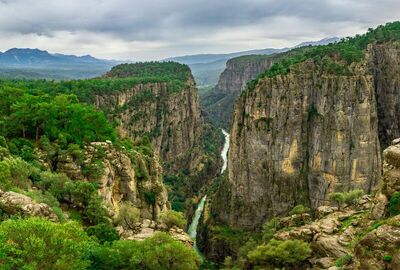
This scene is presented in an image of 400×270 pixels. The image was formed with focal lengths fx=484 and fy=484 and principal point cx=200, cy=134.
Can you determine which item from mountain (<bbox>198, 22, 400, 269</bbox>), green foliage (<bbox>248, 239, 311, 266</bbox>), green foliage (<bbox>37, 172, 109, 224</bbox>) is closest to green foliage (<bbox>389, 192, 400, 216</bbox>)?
green foliage (<bbox>248, 239, 311, 266</bbox>)

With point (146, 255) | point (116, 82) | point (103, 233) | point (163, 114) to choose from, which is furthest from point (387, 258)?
point (163, 114)

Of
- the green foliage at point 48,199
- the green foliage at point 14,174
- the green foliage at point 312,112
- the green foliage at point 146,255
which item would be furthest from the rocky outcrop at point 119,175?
the green foliage at point 312,112

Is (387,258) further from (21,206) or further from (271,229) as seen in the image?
(271,229)

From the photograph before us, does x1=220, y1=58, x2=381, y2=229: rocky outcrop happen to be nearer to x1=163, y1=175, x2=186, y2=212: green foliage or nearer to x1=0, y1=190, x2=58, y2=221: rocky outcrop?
x1=163, y1=175, x2=186, y2=212: green foliage

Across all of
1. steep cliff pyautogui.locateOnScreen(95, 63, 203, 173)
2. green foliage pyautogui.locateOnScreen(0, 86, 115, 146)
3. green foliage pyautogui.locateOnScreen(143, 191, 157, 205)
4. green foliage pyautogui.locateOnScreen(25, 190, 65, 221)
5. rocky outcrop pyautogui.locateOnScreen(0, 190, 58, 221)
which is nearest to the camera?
rocky outcrop pyautogui.locateOnScreen(0, 190, 58, 221)

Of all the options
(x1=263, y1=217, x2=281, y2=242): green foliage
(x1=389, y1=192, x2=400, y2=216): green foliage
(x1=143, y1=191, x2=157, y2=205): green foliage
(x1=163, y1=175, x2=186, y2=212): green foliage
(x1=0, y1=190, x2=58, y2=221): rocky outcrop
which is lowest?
(x1=163, y1=175, x2=186, y2=212): green foliage

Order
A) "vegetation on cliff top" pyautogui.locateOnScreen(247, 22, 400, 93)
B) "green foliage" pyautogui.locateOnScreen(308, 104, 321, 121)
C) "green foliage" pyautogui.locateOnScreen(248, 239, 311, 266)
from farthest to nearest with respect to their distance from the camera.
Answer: "vegetation on cliff top" pyautogui.locateOnScreen(247, 22, 400, 93) < "green foliage" pyautogui.locateOnScreen(308, 104, 321, 121) < "green foliage" pyautogui.locateOnScreen(248, 239, 311, 266)
